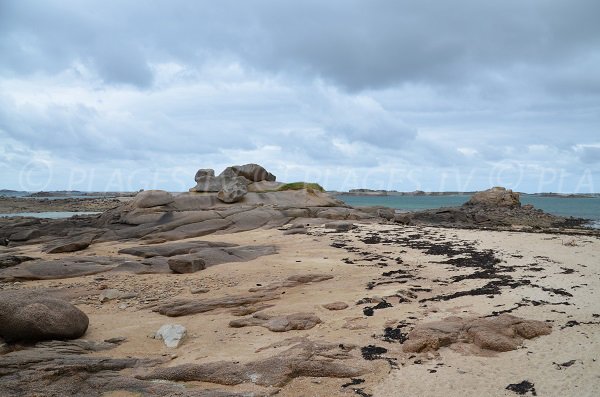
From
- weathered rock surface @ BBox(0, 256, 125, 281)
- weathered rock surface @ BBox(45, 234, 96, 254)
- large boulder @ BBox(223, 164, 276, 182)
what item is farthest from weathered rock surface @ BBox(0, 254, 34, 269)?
large boulder @ BBox(223, 164, 276, 182)

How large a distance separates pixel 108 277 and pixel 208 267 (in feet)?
10.1

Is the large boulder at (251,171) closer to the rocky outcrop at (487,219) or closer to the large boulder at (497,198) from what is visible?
the rocky outcrop at (487,219)

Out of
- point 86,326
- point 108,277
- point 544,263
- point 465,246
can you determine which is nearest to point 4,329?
point 86,326

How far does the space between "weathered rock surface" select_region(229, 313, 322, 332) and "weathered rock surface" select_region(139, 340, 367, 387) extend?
1.58 meters

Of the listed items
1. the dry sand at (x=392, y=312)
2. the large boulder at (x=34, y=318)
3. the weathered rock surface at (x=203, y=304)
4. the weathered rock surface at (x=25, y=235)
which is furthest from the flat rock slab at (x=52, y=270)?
the weathered rock surface at (x=25, y=235)

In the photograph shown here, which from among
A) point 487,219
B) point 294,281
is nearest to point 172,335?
point 294,281

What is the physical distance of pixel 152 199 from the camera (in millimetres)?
27609

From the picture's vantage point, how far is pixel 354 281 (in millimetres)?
12500

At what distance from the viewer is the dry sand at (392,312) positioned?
620cm

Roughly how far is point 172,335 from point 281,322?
6.82 feet

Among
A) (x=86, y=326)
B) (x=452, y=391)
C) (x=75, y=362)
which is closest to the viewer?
(x=452, y=391)

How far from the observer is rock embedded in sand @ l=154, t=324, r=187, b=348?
8000 mm

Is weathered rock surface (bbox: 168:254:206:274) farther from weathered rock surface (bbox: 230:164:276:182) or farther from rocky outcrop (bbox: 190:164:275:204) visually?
weathered rock surface (bbox: 230:164:276:182)

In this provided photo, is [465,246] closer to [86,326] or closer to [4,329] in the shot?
[86,326]
